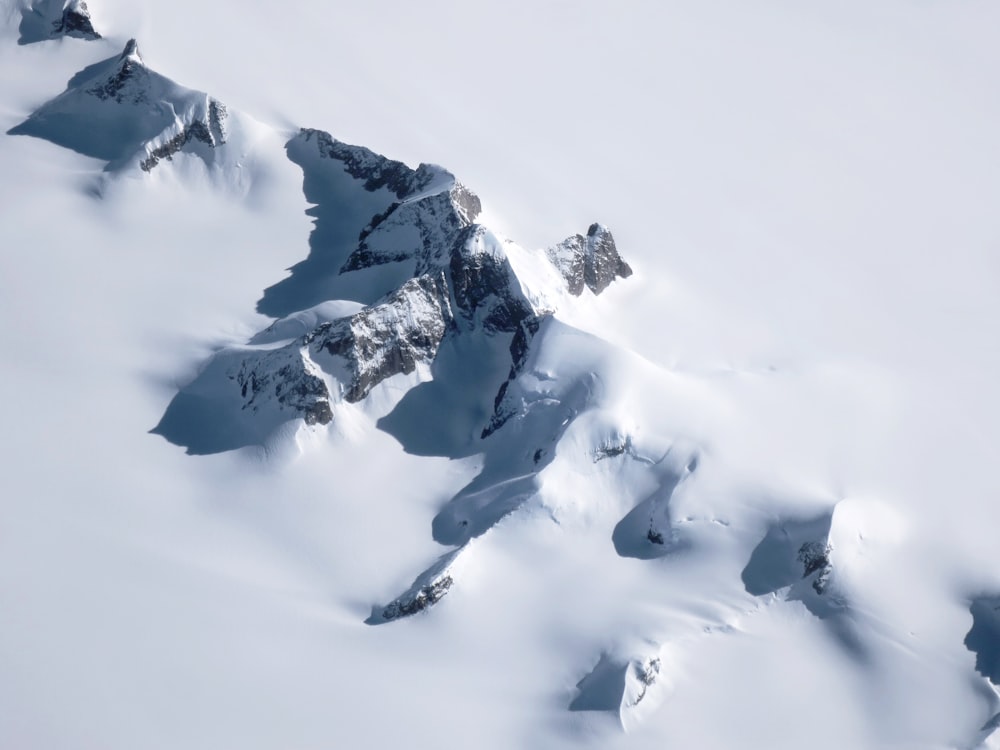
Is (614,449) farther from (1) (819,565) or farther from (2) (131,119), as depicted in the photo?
(2) (131,119)

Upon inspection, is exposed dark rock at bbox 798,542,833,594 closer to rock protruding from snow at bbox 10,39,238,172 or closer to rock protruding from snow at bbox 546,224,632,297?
rock protruding from snow at bbox 546,224,632,297

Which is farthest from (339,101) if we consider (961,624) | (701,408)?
(961,624)

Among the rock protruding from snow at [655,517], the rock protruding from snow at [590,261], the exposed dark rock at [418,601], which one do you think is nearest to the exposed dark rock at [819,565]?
the rock protruding from snow at [655,517]

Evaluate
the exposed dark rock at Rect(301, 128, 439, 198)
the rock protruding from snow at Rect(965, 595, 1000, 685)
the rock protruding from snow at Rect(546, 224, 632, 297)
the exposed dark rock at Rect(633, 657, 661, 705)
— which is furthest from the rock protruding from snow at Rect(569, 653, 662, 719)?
the exposed dark rock at Rect(301, 128, 439, 198)

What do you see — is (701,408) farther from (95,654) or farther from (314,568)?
(95,654)

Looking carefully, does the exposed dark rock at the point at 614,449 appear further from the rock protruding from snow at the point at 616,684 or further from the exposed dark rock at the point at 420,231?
the exposed dark rock at the point at 420,231

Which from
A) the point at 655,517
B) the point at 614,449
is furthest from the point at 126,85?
the point at 655,517
